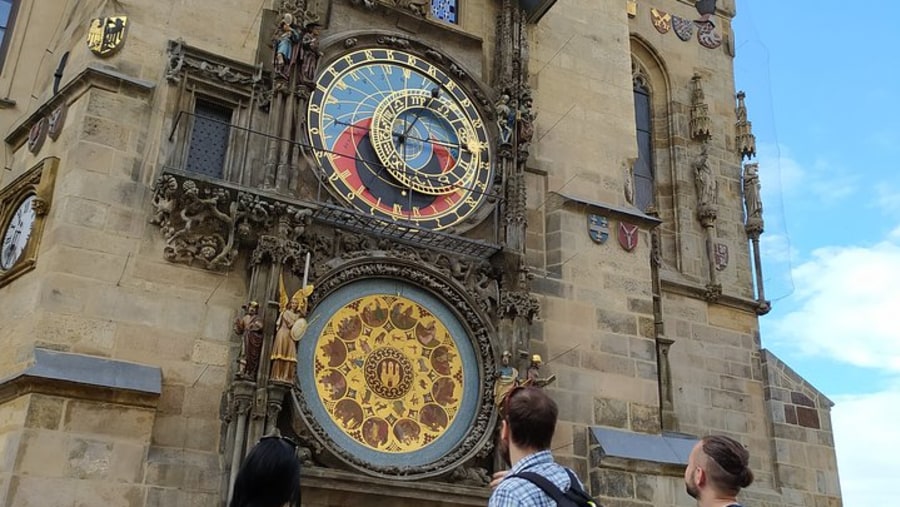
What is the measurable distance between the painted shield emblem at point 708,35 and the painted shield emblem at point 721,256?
4.05m

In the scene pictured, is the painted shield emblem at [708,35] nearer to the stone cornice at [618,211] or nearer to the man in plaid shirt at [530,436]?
the stone cornice at [618,211]

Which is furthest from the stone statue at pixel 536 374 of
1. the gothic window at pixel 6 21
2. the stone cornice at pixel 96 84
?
the gothic window at pixel 6 21

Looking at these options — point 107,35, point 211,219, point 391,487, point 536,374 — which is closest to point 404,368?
point 391,487

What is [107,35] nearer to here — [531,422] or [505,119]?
[505,119]

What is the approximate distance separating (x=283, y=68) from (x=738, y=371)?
862 cm

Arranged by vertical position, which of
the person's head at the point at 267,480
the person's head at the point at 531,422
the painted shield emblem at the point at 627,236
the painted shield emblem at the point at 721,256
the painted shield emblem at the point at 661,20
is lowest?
the person's head at the point at 267,480

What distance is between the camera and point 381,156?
32.9 ft

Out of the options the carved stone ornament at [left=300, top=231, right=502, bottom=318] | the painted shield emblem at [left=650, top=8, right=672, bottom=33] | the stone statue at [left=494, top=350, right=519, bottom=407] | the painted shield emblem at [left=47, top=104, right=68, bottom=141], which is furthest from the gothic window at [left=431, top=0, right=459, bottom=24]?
the painted shield emblem at [left=650, top=8, right=672, bottom=33]

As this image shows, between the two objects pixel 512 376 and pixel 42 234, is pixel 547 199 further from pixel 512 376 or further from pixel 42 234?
pixel 42 234

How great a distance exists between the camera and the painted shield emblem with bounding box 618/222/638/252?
11.5 metres

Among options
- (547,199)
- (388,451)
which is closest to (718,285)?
(547,199)

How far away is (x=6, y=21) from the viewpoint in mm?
11234

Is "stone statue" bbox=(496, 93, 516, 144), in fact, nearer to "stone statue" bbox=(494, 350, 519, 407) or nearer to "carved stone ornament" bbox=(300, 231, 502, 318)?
"carved stone ornament" bbox=(300, 231, 502, 318)

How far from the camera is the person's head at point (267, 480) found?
8.91 feet
